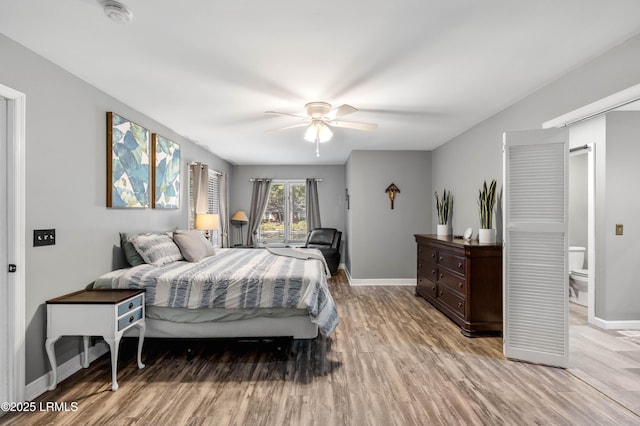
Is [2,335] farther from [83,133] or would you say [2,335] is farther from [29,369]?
[83,133]

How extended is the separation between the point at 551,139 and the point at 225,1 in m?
2.73

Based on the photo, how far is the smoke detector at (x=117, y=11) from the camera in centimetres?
173

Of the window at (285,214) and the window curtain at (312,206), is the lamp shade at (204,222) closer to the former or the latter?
the window at (285,214)

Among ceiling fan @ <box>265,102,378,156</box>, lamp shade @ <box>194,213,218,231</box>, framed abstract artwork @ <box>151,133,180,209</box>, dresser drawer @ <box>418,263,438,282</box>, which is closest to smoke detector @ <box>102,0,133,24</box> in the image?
ceiling fan @ <box>265,102,378,156</box>

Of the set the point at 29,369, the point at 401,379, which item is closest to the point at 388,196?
the point at 401,379

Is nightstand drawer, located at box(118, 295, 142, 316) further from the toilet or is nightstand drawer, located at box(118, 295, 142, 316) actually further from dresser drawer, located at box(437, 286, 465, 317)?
the toilet

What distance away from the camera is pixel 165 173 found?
4.02 m

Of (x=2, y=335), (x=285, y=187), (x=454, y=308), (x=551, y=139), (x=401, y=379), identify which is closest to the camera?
(x=2, y=335)

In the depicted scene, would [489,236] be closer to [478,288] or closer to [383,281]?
[478,288]

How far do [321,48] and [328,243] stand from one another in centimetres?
487

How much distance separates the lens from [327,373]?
258 centimetres

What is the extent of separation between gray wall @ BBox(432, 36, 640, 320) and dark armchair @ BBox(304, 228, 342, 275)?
231 centimetres

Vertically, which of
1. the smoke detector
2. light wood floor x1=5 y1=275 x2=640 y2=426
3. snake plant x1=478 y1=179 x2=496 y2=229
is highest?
the smoke detector

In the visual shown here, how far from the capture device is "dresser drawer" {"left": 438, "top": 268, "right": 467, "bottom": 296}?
139 inches
